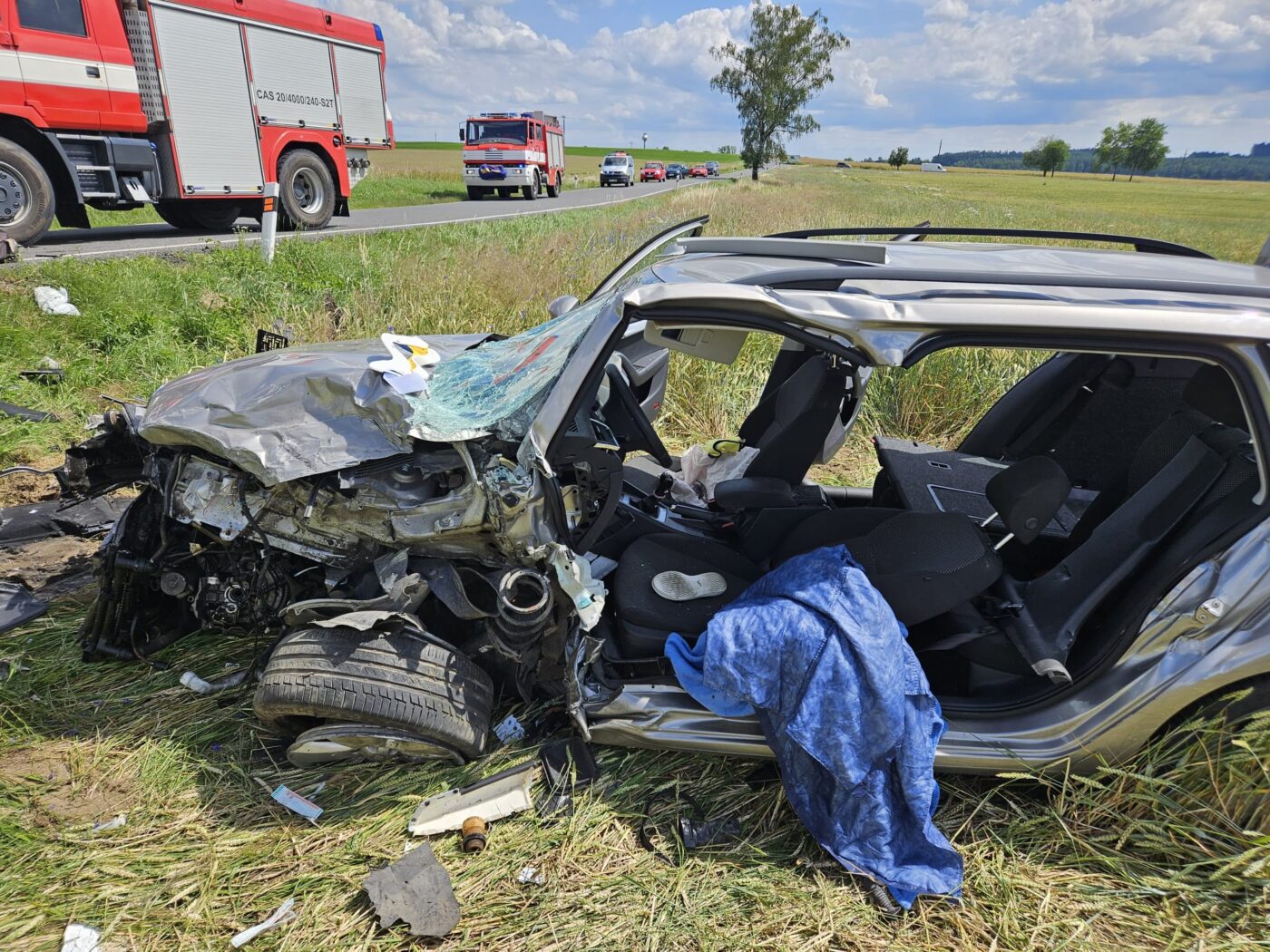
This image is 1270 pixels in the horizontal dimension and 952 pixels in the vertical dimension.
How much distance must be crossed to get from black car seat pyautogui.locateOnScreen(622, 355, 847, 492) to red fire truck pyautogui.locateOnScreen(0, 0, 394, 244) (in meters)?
8.72

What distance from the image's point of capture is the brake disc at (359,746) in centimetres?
213

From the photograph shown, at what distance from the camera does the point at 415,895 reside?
1.93m

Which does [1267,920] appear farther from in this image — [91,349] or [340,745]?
[91,349]

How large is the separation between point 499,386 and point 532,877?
1.48 meters

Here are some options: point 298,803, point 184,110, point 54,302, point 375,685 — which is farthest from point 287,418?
point 184,110

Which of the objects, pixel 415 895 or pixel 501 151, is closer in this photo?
pixel 415 895

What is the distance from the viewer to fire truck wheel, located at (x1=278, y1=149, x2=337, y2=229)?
11.0 meters

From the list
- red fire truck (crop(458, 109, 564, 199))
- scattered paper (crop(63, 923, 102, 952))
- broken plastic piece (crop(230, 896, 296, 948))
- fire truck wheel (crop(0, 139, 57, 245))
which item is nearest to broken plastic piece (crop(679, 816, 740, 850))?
broken plastic piece (crop(230, 896, 296, 948))

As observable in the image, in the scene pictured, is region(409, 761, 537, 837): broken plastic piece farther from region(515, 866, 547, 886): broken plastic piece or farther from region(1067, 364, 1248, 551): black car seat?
region(1067, 364, 1248, 551): black car seat

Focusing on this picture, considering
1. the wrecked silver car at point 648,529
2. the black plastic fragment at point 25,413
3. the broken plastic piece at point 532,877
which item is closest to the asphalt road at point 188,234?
the black plastic fragment at point 25,413

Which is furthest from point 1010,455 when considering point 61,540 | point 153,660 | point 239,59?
point 239,59

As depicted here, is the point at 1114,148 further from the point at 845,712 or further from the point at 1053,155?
the point at 845,712

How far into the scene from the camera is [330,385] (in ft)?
7.55

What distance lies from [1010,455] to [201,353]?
5.77 meters
